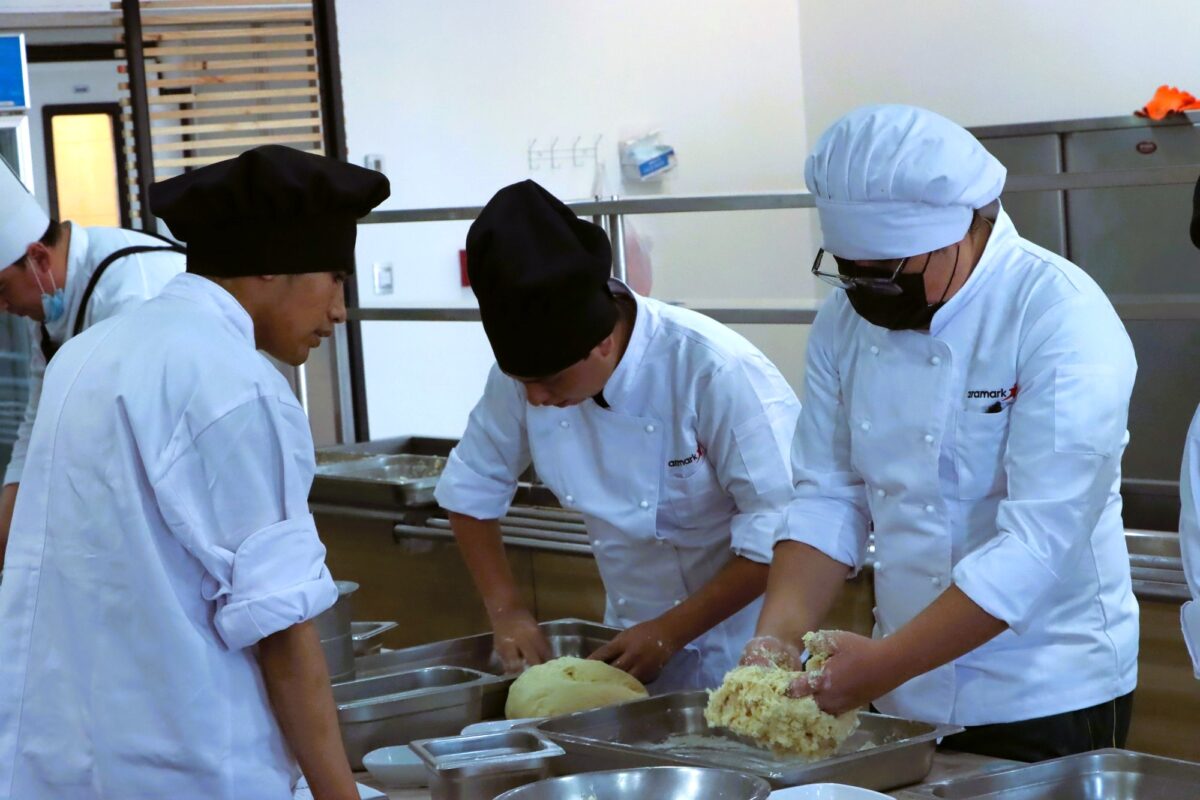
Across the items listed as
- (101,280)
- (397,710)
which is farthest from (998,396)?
(101,280)

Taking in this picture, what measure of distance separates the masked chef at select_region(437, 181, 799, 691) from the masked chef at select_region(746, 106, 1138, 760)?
0.20m

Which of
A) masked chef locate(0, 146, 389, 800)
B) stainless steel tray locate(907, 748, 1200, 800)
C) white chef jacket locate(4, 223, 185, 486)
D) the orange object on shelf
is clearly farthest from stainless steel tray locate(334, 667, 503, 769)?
the orange object on shelf

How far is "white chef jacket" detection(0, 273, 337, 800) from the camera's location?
4.80ft

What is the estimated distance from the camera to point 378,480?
11.1ft

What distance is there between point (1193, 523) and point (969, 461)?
0.31 metres

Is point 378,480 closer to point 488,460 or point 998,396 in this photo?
point 488,460

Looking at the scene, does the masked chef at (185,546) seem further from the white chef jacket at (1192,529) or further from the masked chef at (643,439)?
the white chef jacket at (1192,529)

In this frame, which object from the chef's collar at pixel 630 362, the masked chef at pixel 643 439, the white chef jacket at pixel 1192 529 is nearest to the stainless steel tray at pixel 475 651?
the masked chef at pixel 643 439

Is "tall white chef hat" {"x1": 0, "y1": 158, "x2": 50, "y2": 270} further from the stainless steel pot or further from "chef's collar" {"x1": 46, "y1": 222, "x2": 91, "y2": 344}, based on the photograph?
the stainless steel pot

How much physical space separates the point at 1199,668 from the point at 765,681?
1.58ft

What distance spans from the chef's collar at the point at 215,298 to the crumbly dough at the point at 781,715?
68cm

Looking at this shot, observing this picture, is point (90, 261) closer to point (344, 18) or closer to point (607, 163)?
point (344, 18)

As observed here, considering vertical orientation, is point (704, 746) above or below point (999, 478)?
below

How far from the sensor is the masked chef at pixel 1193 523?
158cm
